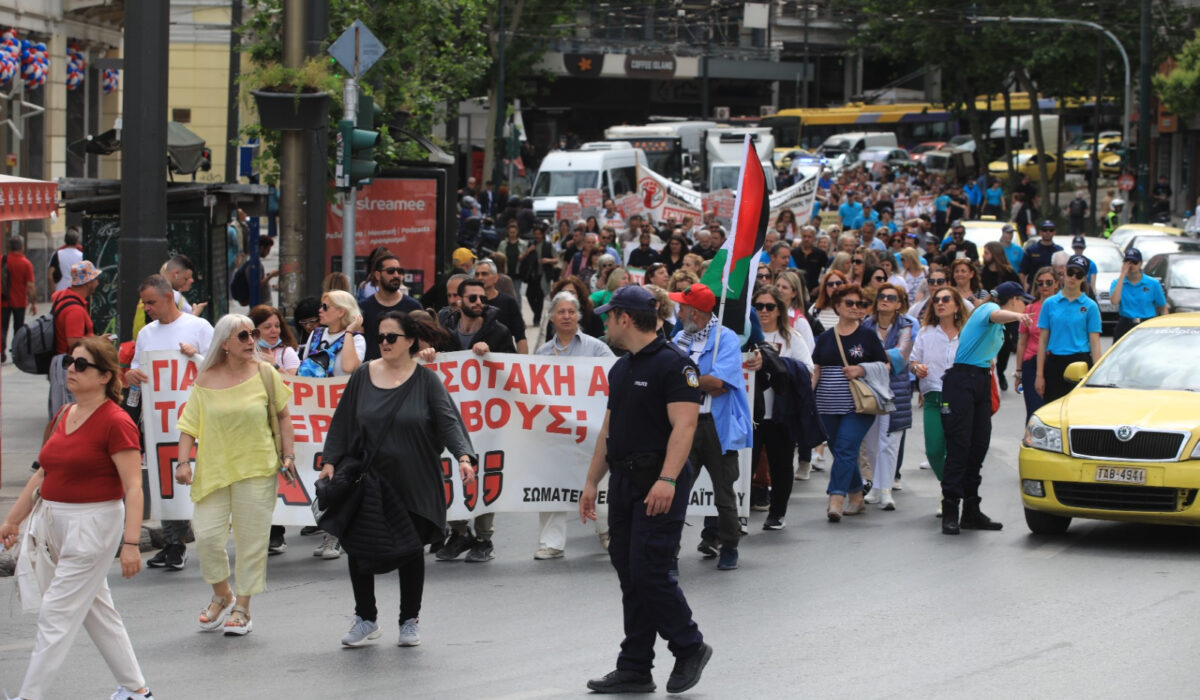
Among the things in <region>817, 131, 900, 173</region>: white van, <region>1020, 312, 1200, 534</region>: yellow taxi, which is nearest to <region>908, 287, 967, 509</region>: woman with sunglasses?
<region>1020, 312, 1200, 534</region>: yellow taxi

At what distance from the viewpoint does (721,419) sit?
1021 centimetres

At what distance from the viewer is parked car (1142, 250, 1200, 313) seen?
22422 millimetres

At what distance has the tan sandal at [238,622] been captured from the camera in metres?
8.32

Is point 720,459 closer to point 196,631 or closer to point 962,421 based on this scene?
point 962,421

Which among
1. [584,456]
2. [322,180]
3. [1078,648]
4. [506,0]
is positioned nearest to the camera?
[1078,648]

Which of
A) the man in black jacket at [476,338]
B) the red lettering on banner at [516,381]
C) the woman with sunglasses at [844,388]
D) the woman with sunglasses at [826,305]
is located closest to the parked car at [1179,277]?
the woman with sunglasses at [826,305]

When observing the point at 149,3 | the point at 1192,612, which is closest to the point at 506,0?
the point at 149,3

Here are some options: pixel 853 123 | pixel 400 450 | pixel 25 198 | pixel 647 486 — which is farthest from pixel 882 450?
pixel 853 123

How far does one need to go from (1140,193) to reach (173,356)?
3586cm

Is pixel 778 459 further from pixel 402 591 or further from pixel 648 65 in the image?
pixel 648 65

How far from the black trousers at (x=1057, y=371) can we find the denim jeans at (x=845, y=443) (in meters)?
2.71

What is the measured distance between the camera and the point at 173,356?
10102 millimetres

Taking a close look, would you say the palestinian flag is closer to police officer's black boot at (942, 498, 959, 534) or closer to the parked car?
police officer's black boot at (942, 498, 959, 534)

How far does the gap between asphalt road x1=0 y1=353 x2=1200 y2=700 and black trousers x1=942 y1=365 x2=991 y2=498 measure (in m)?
0.40
